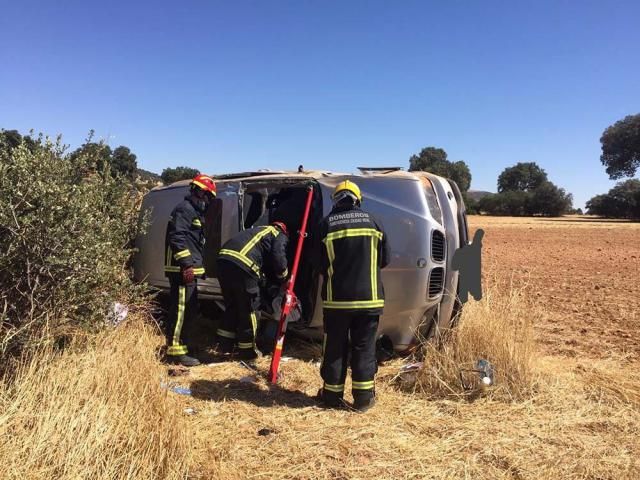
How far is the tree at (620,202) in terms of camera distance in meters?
50.2

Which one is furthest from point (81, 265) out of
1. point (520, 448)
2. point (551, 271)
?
point (551, 271)

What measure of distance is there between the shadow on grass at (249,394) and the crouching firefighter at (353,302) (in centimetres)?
23

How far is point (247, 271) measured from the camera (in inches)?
195

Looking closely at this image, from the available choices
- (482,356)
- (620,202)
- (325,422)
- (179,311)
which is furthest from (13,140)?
(620,202)

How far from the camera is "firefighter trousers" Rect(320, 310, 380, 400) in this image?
4.00 meters

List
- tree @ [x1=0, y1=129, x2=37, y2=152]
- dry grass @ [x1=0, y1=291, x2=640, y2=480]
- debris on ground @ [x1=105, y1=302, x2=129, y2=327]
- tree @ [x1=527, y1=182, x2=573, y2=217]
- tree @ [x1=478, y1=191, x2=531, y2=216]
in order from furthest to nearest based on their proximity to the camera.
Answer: tree @ [x1=478, y1=191, x2=531, y2=216] → tree @ [x1=527, y1=182, x2=573, y2=217] → debris on ground @ [x1=105, y1=302, x2=129, y2=327] → tree @ [x1=0, y1=129, x2=37, y2=152] → dry grass @ [x1=0, y1=291, x2=640, y2=480]

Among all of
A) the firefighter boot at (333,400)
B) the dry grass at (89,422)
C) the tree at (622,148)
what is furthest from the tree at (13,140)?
the tree at (622,148)

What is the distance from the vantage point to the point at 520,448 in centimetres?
329

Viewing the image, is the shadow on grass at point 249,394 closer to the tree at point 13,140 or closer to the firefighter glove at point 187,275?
the firefighter glove at point 187,275

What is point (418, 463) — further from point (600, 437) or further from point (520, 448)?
point (600, 437)

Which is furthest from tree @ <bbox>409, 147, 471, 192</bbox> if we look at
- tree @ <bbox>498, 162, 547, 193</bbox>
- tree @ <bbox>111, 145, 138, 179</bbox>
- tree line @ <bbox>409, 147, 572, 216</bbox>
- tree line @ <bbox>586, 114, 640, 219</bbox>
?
tree @ <bbox>111, 145, 138, 179</bbox>

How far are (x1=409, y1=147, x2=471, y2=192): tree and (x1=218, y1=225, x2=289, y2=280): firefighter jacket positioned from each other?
214 ft

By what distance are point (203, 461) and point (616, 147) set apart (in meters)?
82.3

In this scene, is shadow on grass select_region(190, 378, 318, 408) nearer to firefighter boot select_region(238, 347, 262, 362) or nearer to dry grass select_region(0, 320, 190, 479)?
firefighter boot select_region(238, 347, 262, 362)
